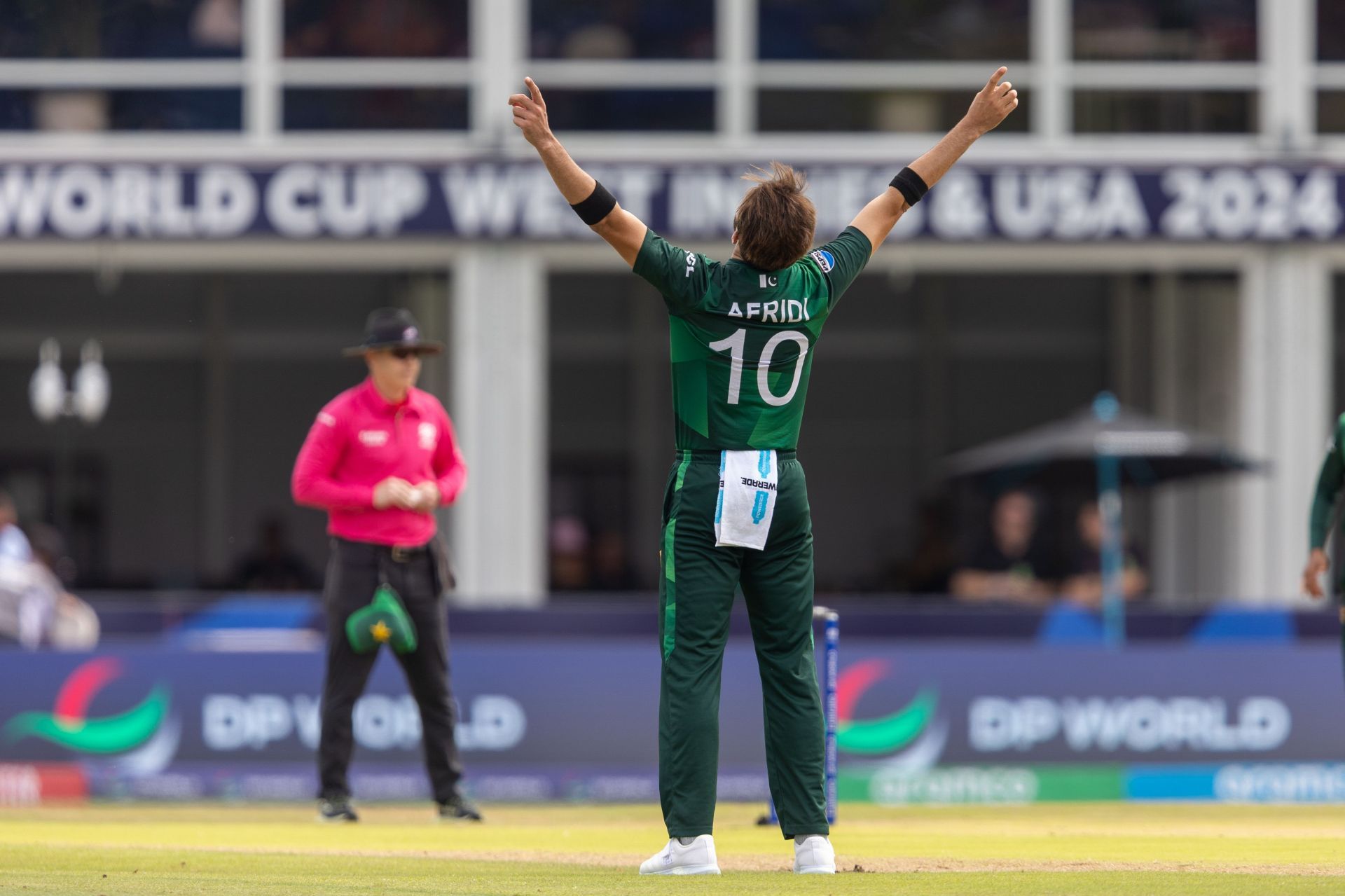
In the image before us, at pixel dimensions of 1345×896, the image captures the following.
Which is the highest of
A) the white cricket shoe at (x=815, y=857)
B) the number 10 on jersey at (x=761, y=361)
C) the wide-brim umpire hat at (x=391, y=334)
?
the wide-brim umpire hat at (x=391, y=334)

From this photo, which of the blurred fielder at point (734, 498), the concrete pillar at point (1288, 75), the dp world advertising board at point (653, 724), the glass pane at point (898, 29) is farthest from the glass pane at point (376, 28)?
the blurred fielder at point (734, 498)

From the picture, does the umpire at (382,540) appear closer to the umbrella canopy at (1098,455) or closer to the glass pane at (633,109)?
the umbrella canopy at (1098,455)

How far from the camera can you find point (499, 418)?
1716cm

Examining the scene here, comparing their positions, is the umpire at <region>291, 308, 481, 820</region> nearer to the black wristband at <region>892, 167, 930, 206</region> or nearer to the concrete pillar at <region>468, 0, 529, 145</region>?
→ the black wristband at <region>892, 167, 930, 206</region>

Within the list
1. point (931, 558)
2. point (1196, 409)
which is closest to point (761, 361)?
point (931, 558)

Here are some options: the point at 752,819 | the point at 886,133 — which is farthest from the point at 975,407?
the point at 752,819

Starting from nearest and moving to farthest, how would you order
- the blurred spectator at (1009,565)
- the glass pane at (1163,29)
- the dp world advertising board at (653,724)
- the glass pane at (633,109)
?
1. the dp world advertising board at (653,724)
2. the blurred spectator at (1009,565)
3. the glass pane at (633,109)
4. the glass pane at (1163,29)

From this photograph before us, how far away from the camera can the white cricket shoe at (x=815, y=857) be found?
6.26 m

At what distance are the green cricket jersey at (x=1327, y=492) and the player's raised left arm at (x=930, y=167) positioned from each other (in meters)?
2.85

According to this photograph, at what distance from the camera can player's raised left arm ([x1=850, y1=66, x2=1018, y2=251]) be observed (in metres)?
6.56

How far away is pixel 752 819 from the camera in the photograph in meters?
9.81

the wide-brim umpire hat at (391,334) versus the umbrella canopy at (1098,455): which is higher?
the wide-brim umpire hat at (391,334)

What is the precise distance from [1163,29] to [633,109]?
454 centimetres

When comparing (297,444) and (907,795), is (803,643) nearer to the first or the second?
(907,795)
